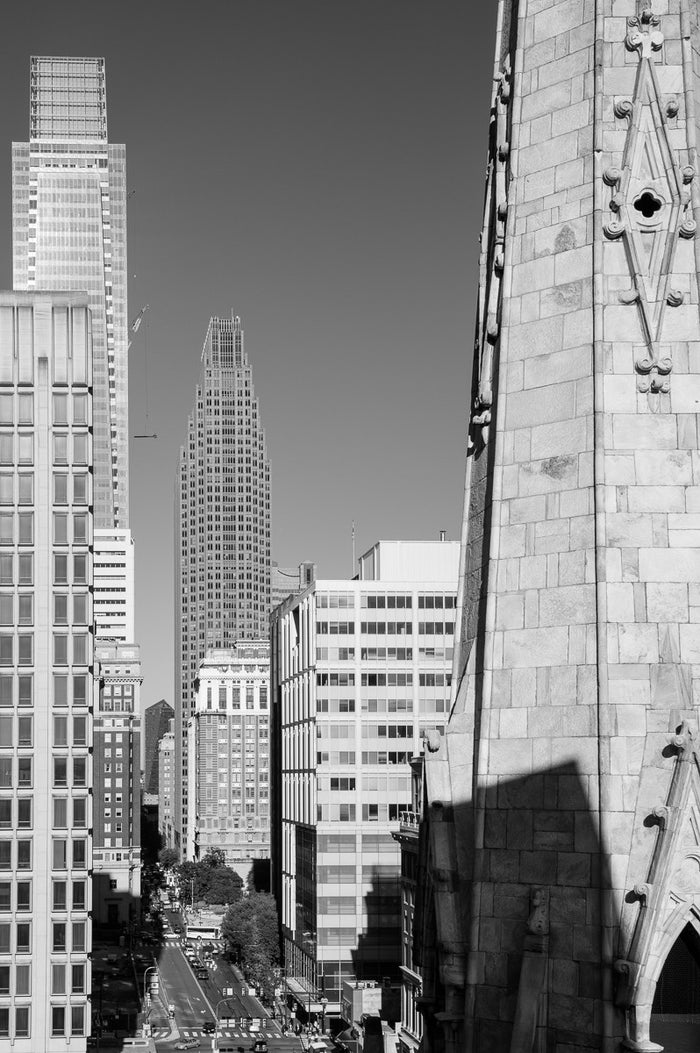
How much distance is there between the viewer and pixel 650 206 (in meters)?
15.2

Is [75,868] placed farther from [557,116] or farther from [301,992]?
[557,116]

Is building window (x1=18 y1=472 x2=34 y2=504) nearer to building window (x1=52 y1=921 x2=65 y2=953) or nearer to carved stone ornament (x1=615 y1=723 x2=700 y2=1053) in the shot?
building window (x1=52 y1=921 x2=65 y2=953)

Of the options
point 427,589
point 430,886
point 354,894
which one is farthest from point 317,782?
point 430,886

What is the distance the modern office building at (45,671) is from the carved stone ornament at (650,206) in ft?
261

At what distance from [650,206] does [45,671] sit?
8047cm

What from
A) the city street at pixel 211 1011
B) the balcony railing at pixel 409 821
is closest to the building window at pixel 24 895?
the balcony railing at pixel 409 821

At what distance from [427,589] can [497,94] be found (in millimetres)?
124562

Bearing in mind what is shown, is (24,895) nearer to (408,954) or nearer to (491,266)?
A: (408,954)

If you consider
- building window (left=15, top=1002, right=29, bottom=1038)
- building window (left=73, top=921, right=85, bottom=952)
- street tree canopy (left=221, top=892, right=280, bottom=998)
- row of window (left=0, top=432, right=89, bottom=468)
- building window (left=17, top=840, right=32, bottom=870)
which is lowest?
street tree canopy (left=221, top=892, right=280, bottom=998)

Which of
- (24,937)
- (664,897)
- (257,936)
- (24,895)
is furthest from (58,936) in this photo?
(257,936)

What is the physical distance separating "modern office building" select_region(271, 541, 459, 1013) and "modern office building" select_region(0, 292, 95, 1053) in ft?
160

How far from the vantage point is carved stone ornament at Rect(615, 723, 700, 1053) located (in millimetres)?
13367

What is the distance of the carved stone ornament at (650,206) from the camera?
14.8m

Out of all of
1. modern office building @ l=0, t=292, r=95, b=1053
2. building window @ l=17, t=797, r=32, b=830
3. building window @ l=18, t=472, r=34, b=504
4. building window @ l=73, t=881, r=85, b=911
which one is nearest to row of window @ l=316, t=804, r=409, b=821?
modern office building @ l=0, t=292, r=95, b=1053
